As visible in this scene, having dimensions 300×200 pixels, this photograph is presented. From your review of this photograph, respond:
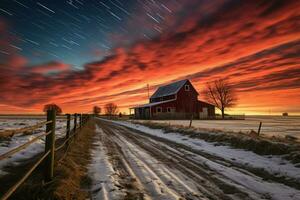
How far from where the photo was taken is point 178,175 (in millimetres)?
6945

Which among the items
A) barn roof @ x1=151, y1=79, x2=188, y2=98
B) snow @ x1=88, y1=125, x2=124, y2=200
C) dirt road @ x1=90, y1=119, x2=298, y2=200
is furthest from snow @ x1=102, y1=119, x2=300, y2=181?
barn roof @ x1=151, y1=79, x2=188, y2=98

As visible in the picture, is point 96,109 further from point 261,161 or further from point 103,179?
point 103,179

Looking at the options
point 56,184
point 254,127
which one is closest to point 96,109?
point 254,127

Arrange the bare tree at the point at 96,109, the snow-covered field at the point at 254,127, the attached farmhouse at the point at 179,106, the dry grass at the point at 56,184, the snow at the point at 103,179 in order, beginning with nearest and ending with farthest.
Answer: the dry grass at the point at 56,184, the snow at the point at 103,179, the snow-covered field at the point at 254,127, the attached farmhouse at the point at 179,106, the bare tree at the point at 96,109

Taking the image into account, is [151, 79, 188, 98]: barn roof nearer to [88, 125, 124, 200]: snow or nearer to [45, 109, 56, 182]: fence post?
[88, 125, 124, 200]: snow

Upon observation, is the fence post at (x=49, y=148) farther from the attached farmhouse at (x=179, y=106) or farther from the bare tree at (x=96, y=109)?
the bare tree at (x=96, y=109)

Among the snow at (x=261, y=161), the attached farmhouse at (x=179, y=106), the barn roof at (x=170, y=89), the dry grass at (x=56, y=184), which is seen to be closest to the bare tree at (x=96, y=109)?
the barn roof at (x=170, y=89)

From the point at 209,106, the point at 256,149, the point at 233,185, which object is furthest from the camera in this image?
the point at 209,106

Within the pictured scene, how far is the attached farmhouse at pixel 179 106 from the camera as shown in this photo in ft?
192

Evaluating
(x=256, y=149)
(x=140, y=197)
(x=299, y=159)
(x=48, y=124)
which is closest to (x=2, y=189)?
(x=48, y=124)

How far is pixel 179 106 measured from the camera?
196 ft

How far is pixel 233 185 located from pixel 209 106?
60104 millimetres

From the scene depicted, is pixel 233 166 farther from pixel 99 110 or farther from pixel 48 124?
pixel 99 110

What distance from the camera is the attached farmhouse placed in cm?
5850
